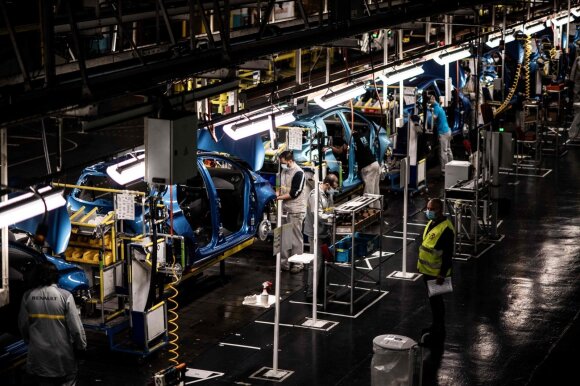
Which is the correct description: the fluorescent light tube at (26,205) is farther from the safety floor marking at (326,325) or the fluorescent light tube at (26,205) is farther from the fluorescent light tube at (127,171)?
the safety floor marking at (326,325)

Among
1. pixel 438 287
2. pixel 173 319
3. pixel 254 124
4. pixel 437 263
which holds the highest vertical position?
pixel 254 124

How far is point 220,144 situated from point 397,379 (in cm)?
590

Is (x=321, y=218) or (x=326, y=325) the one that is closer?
(x=326, y=325)

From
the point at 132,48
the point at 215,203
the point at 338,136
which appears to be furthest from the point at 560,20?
the point at 132,48

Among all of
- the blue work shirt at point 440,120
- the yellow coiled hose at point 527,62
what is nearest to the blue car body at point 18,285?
the blue work shirt at point 440,120

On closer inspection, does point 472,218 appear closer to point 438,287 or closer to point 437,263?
point 437,263

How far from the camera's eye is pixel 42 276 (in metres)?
10.3

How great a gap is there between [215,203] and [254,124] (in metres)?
1.30

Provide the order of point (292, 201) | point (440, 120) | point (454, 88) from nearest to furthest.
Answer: point (292, 201), point (440, 120), point (454, 88)

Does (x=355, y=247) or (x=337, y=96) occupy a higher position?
(x=337, y=96)

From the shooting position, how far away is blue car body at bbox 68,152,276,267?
14.7m

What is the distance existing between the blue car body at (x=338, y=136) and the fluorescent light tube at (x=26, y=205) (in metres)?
7.36

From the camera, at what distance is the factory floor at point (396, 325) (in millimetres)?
12531

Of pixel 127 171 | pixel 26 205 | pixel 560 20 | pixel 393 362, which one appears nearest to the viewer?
pixel 26 205
